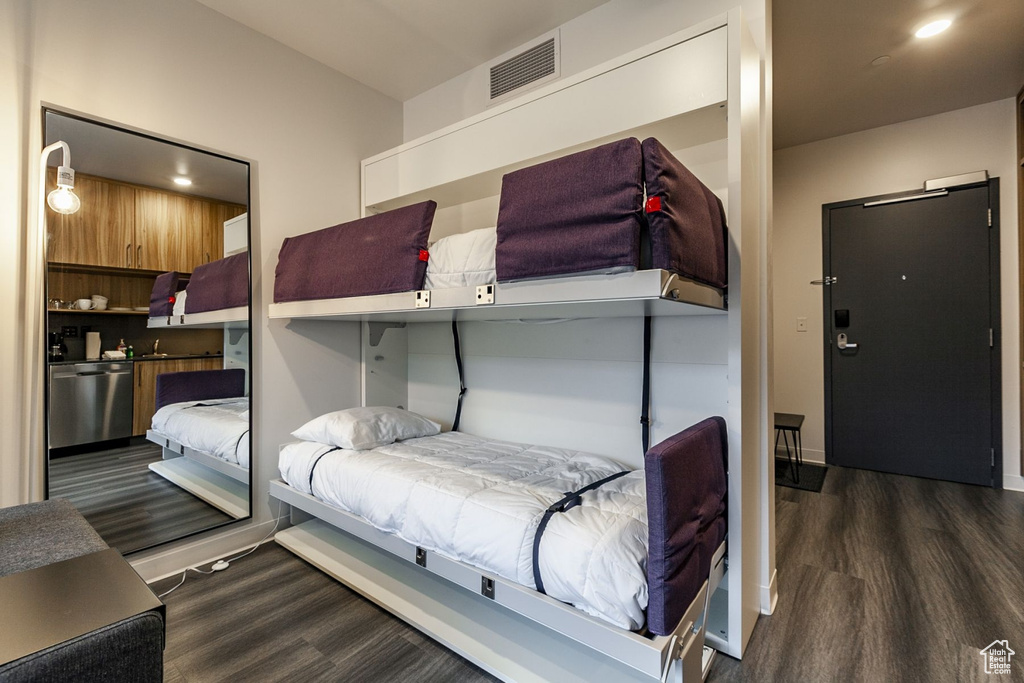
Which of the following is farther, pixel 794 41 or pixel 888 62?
pixel 888 62

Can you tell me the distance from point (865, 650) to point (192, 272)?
3.15 m

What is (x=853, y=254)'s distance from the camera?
3953mm

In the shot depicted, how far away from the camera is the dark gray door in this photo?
3465 mm

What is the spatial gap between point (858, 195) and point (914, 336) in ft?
3.98

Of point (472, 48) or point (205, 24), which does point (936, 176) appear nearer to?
point (472, 48)

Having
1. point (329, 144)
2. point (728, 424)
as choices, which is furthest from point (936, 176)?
point (329, 144)

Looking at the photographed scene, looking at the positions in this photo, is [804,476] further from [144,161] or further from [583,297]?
[144,161]

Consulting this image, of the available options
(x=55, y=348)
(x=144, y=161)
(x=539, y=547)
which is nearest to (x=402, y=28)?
(x=144, y=161)

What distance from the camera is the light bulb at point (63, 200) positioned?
6.02 feet

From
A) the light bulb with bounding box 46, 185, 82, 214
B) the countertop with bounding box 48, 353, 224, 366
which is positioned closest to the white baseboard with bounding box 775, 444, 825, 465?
the countertop with bounding box 48, 353, 224, 366

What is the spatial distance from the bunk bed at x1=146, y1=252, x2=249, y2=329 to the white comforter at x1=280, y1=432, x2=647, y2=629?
2.40 ft

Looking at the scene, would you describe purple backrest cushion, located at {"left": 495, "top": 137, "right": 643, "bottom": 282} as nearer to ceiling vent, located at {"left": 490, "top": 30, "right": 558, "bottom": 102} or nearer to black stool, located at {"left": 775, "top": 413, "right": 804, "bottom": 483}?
ceiling vent, located at {"left": 490, "top": 30, "right": 558, "bottom": 102}

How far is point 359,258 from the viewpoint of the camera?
2145 mm

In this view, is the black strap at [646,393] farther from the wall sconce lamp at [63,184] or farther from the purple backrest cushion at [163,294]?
the wall sconce lamp at [63,184]
